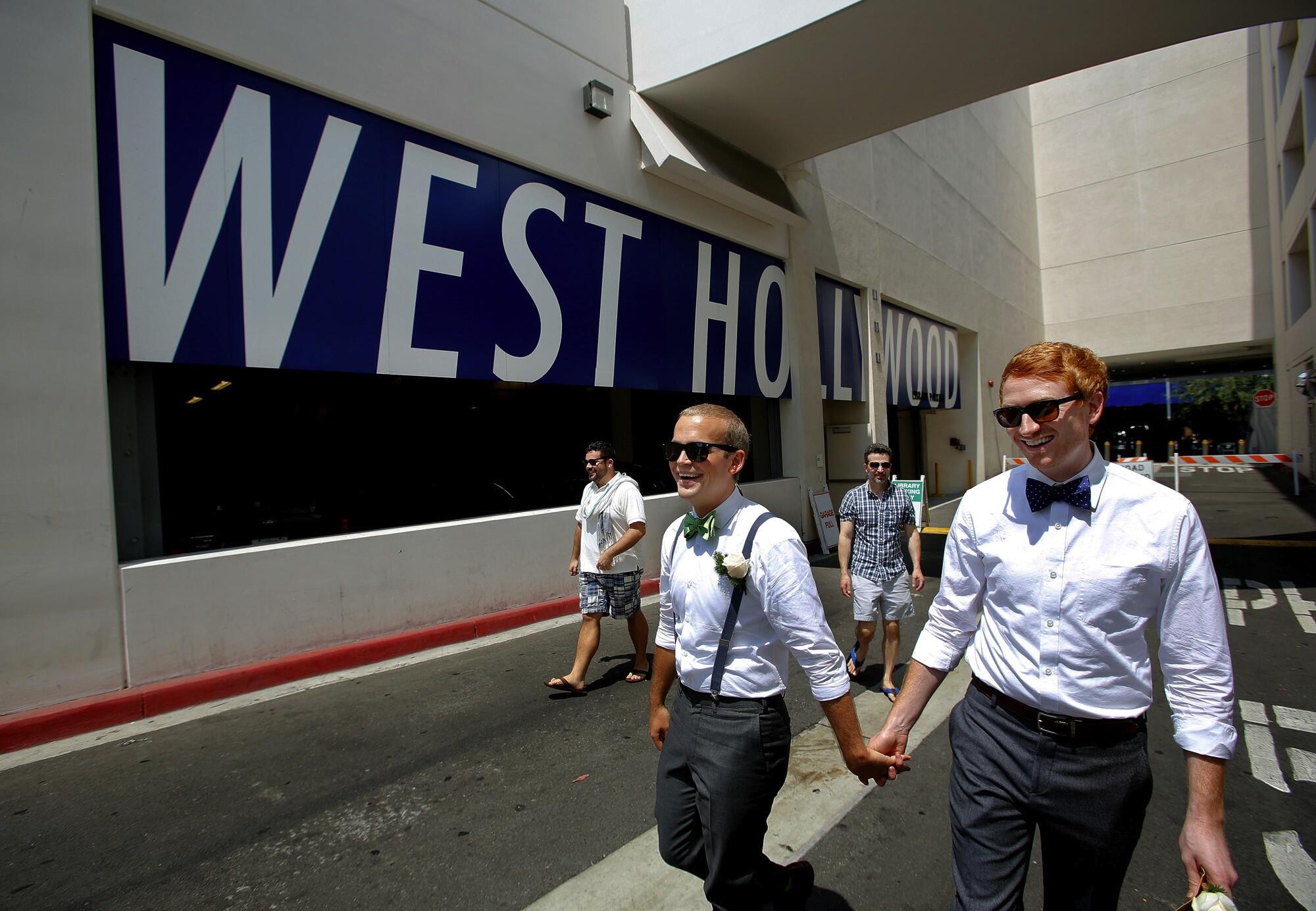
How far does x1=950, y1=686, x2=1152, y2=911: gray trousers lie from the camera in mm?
1745

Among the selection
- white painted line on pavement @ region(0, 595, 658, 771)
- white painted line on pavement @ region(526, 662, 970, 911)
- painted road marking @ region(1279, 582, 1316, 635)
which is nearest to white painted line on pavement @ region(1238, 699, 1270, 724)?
white painted line on pavement @ region(526, 662, 970, 911)

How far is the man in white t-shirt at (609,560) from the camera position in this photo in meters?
5.32

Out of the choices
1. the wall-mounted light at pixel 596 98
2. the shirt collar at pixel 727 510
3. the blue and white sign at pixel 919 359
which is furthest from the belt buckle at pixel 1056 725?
the blue and white sign at pixel 919 359

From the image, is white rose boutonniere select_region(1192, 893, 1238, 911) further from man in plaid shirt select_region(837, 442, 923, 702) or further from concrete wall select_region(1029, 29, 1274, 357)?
concrete wall select_region(1029, 29, 1274, 357)

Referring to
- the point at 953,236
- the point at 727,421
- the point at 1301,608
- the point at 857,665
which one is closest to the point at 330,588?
the point at 857,665

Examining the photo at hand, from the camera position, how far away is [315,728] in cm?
471

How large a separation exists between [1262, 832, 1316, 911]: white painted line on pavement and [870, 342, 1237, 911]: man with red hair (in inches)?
70.0

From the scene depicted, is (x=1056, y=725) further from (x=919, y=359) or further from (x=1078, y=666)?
(x=919, y=359)

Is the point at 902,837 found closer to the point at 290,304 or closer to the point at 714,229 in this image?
the point at 290,304

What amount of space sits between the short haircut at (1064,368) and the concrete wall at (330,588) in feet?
16.2

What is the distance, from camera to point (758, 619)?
227 cm

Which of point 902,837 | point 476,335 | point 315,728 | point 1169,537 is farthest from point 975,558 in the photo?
point 476,335

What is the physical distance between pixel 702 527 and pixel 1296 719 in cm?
461

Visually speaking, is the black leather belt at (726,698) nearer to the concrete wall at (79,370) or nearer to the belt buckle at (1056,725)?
the belt buckle at (1056,725)
